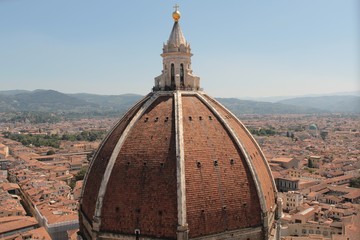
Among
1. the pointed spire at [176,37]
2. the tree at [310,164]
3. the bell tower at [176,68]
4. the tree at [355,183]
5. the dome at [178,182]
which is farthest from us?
the tree at [310,164]

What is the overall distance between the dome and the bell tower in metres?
0.97

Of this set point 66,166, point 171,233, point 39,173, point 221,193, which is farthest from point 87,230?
point 66,166

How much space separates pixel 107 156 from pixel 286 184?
48.6 meters

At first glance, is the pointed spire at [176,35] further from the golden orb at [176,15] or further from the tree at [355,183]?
the tree at [355,183]

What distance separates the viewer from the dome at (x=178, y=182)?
1345 centimetres

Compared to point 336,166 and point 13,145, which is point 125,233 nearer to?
point 336,166

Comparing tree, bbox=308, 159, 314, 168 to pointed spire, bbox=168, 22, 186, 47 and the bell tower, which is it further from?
pointed spire, bbox=168, 22, 186, 47

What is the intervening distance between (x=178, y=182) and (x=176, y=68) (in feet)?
17.6

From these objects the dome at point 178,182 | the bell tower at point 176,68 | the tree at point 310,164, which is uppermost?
the bell tower at point 176,68

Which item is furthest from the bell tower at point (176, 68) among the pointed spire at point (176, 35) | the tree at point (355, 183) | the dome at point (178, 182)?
the tree at point (355, 183)

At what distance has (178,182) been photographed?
43.9 feet

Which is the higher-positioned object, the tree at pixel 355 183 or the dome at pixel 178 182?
the dome at pixel 178 182

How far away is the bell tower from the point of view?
16672 mm

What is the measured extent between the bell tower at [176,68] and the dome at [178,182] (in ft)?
3.18
